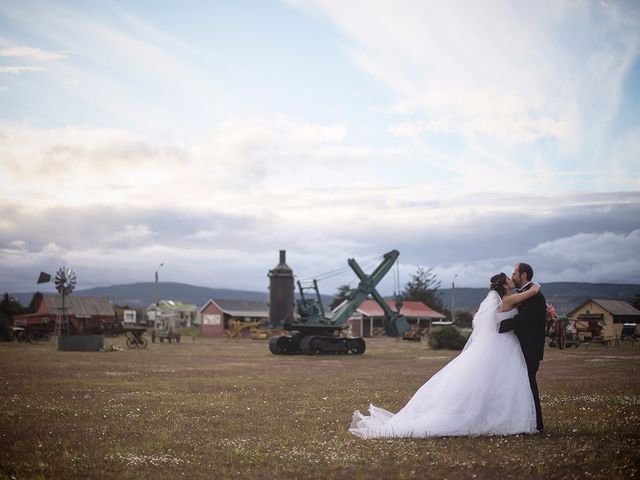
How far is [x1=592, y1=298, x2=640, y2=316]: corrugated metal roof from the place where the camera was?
63.6 metres

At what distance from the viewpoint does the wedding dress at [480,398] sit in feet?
30.1

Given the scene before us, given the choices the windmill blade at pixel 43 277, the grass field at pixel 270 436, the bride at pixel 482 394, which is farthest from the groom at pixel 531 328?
the windmill blade at pixel 43 277

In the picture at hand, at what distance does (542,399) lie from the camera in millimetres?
13352

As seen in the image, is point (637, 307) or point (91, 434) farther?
point (637, 307)

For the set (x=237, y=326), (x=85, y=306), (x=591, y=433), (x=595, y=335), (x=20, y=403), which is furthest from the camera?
(x=85, y=306)

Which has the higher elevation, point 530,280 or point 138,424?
point 530,280

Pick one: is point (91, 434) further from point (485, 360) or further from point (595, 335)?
point (595, 335)

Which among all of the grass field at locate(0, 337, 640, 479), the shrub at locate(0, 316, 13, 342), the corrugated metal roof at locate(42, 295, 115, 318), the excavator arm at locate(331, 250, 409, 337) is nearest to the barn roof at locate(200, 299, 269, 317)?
the corrugated metal roof at locate(42, 295, 115, 318)

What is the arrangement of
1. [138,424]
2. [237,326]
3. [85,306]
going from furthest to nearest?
[85,306] → [237,326] → [138,424]

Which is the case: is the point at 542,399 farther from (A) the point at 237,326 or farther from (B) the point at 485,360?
(A) the point at 237,326

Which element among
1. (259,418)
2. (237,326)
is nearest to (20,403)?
(259,418)

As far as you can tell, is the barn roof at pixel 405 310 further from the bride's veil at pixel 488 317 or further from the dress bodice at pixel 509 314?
the dress bodice at pixel 509 314

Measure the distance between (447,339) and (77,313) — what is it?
47.9 m

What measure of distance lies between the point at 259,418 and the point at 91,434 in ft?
9.58
